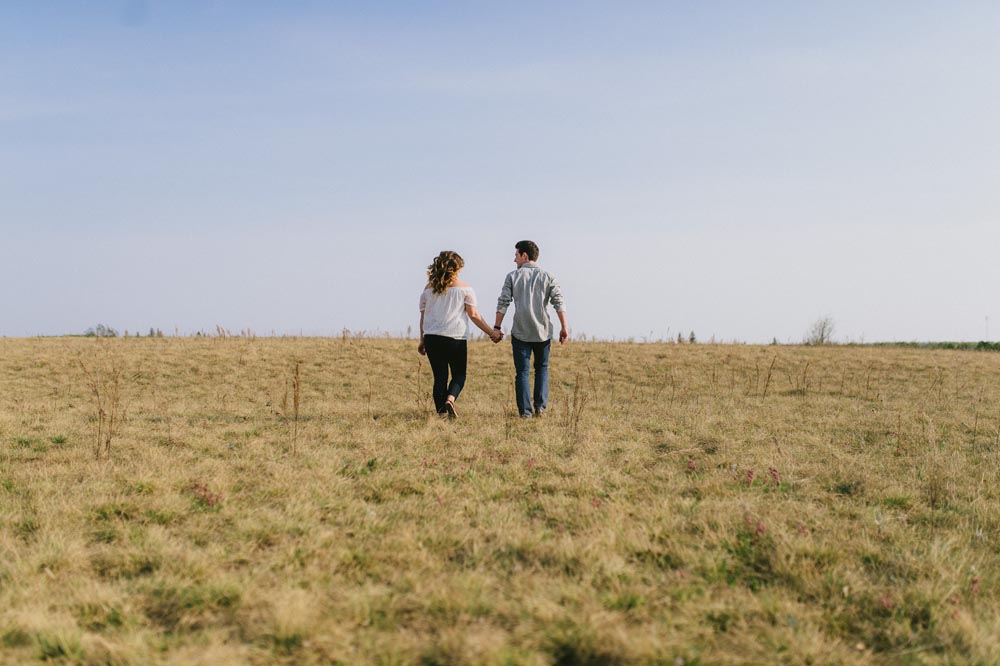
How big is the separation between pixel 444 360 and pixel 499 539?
5.01 metres

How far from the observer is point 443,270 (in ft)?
30.6

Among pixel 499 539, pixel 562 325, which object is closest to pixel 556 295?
pixel 562 325

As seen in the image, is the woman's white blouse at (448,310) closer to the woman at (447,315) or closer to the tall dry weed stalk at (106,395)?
the woman at (447,315)

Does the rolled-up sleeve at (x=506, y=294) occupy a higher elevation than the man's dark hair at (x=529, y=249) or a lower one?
lower

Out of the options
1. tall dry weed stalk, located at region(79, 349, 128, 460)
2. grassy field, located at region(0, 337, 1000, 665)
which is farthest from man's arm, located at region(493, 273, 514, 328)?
tall dry weed stalk, located at region(79, 349, 128, 460)

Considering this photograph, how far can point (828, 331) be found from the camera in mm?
39969

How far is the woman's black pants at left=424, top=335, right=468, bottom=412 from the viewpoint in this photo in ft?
30.8

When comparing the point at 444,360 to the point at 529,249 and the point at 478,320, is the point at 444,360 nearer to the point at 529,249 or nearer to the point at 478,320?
the point at 478,320

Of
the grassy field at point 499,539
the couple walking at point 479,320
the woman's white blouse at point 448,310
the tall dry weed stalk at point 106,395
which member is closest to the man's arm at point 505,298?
the couple walking at point 479,320

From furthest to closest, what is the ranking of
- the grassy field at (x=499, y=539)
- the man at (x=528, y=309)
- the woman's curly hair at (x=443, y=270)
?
the man at (x=528, y=309)
the woman's curly hair at (x=443, y=270)
the grassy field at (x=499, y=539)

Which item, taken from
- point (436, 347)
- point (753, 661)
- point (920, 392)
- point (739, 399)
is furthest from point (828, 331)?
point (753, 661)

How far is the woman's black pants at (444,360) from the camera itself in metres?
9.40

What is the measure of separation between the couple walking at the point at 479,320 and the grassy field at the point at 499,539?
622mm

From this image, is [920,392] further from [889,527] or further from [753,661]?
[753,661]
